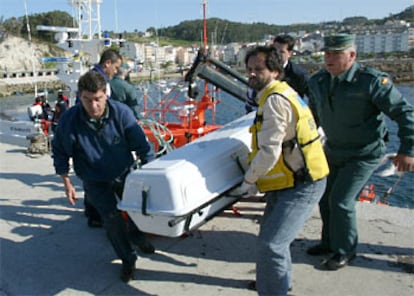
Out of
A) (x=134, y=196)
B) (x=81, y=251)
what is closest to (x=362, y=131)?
(x=134, y=196)

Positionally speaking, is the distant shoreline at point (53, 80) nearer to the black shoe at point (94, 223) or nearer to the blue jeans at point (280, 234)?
the black shoe at point (94, 223)

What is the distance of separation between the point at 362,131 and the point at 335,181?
17.0 inches

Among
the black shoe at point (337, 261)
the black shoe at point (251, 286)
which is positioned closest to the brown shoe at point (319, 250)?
the black shoe at point (337, 261)

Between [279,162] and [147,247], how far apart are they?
1.68 m

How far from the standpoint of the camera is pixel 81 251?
12.6 feet

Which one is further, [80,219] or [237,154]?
[80,219]

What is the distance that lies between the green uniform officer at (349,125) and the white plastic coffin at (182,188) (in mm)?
740

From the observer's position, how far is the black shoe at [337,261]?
3195 mm

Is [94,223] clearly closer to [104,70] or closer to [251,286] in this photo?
[104,70]

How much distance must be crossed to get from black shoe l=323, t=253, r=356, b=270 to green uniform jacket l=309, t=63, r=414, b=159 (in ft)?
2.57

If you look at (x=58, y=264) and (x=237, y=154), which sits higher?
(x=237, y=154)

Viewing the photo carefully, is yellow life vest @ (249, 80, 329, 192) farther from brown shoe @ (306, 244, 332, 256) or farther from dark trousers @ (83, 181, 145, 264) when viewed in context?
dark trousers @ (83, 181, 145, 264)

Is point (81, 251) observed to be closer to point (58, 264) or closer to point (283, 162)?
point (58, 264)

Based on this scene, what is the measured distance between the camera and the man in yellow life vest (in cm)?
243
